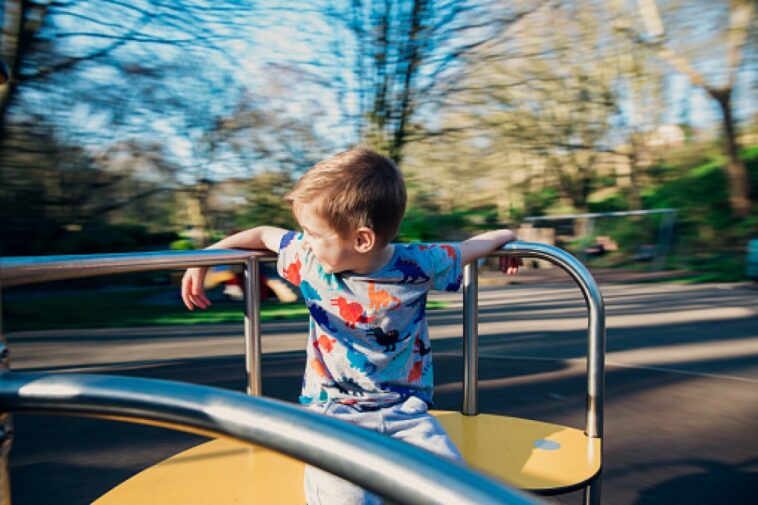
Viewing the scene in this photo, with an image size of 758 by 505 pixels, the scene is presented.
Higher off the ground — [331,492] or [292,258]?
[292,258]

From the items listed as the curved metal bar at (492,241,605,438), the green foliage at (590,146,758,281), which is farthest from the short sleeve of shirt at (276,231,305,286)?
the green foliage at (590,146,758,281)

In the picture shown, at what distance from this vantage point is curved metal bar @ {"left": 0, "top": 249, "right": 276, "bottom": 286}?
808 mm

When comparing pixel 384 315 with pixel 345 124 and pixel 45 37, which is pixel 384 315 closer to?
pixel 45 37

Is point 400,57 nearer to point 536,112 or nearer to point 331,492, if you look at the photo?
point 536,112

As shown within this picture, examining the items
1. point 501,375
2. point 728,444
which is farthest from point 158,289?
point 728,444

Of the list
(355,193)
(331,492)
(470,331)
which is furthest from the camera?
(470,331)

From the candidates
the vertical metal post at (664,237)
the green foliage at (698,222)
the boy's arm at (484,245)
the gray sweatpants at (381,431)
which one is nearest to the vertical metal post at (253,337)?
the gray sweatpants at (381,431)

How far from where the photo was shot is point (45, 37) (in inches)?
236

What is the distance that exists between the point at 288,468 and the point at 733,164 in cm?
1087

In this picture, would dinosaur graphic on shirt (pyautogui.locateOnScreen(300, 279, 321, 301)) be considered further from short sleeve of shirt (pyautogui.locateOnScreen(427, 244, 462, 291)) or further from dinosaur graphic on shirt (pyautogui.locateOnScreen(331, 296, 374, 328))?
short sleeve of shirt (pyautogui.locateOnScreen(427, 244, 462, 291))

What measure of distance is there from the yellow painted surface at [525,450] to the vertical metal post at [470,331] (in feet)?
0.19

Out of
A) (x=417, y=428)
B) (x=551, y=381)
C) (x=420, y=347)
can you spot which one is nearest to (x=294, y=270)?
(x=420, y=347)

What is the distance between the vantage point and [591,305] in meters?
1.66

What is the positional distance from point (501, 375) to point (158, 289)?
5875 mm
